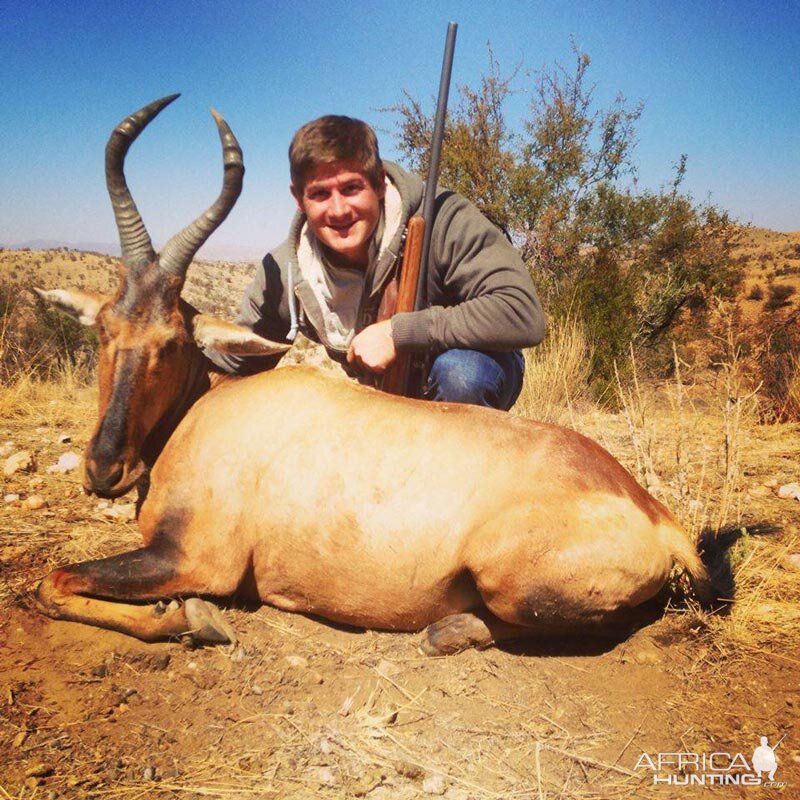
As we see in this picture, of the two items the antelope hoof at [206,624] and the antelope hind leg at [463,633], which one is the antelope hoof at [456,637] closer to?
the antelope hind leg at [463,633]

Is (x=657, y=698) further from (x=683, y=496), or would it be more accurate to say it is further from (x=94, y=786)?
(x=94, y=786)

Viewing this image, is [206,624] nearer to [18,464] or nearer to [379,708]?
[379,708]

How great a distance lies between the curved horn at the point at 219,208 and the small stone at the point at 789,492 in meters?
4.58

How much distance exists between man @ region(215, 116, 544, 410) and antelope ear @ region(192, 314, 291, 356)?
0.33 metres

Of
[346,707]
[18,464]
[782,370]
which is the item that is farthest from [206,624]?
[782,370]

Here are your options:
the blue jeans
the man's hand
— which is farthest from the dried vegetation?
the man's hand

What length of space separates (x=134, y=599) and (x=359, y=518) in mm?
1186

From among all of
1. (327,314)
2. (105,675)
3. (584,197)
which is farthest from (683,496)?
(584,197)

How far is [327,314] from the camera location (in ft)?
14.1

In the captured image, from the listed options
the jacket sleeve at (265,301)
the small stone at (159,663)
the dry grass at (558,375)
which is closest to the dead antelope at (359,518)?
the small stone at (159,663)

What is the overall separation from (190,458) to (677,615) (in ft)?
8.98

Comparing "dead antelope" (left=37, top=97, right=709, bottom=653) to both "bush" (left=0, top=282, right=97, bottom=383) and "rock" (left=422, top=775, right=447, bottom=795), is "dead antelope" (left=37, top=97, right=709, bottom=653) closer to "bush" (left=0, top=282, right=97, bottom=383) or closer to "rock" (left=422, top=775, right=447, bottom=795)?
"rock" (left=422, top=775, right=447, bottom=795)

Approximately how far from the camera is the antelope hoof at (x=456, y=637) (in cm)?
292
